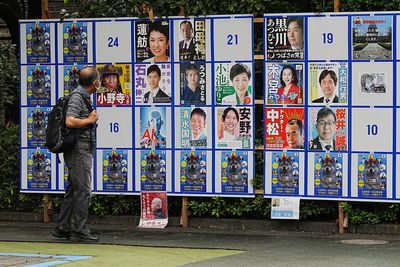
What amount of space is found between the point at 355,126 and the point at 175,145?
243cm

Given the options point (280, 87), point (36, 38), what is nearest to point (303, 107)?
point (280, 87)

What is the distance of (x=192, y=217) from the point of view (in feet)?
44.5

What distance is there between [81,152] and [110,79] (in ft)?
6.57

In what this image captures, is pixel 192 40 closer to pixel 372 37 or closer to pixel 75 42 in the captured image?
pixel 75 42

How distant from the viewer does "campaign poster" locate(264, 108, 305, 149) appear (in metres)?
12.9

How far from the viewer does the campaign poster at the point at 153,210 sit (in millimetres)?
13500

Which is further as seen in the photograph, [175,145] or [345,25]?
[175,145]

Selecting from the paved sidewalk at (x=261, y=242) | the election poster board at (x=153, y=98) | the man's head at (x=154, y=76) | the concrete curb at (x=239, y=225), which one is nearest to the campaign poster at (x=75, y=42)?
the election poster board at (x=153, y=98)

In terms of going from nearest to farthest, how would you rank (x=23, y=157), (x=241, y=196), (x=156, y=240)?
(x=156, y=240), (x=241, y=196), (x=23, y=157)

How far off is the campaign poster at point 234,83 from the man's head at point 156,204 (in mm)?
1584

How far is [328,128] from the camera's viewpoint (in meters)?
12.7

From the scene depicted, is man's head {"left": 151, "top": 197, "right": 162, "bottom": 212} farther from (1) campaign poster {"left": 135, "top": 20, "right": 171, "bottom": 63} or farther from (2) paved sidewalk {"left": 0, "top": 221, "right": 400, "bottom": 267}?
(1) campaign poster {"left": 135, "top": 20, "right": 171, "bottom": 63}

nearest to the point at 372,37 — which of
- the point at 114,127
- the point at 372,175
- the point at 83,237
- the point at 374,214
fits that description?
the point at 372,175

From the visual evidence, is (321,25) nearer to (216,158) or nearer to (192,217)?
(216,158)
